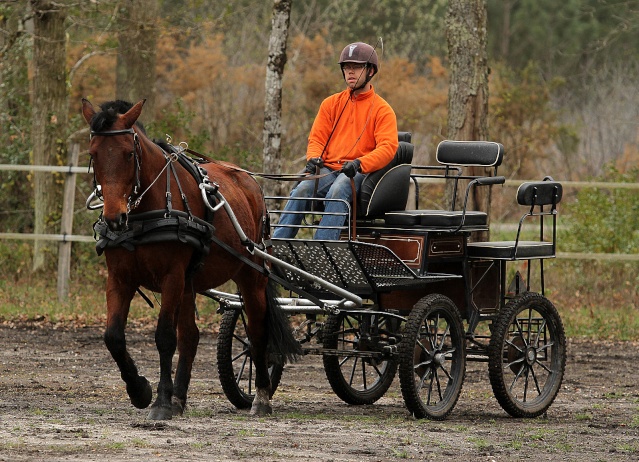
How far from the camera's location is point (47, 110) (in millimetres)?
15016

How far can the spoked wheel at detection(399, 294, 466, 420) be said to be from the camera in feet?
24.4

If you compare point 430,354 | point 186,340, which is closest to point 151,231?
point 186,340

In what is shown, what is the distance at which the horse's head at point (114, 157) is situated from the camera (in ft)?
20.9

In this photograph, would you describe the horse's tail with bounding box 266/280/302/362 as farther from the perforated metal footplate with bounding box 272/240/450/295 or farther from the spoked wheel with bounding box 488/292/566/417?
the spoked wheel with bounding box 488/292/566/417

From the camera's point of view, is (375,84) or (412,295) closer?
(412,295)

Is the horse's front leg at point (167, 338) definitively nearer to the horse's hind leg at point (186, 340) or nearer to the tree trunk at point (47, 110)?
the horse's hind leg at point (186, 340)

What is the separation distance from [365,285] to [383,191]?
64 centimetres

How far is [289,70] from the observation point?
81.0 feet

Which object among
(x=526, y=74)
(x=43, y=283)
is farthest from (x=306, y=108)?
(x=43, y=283)

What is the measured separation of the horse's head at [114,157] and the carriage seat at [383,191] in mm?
1856

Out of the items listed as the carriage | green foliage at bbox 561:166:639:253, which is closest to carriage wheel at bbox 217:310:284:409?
the carriage

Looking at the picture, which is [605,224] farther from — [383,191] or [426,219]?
[383,191]

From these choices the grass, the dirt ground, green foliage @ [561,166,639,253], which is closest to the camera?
the dirt ground

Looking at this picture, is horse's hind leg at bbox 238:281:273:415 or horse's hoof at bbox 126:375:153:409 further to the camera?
horse's hind leg at bbox 238:281:273:415
